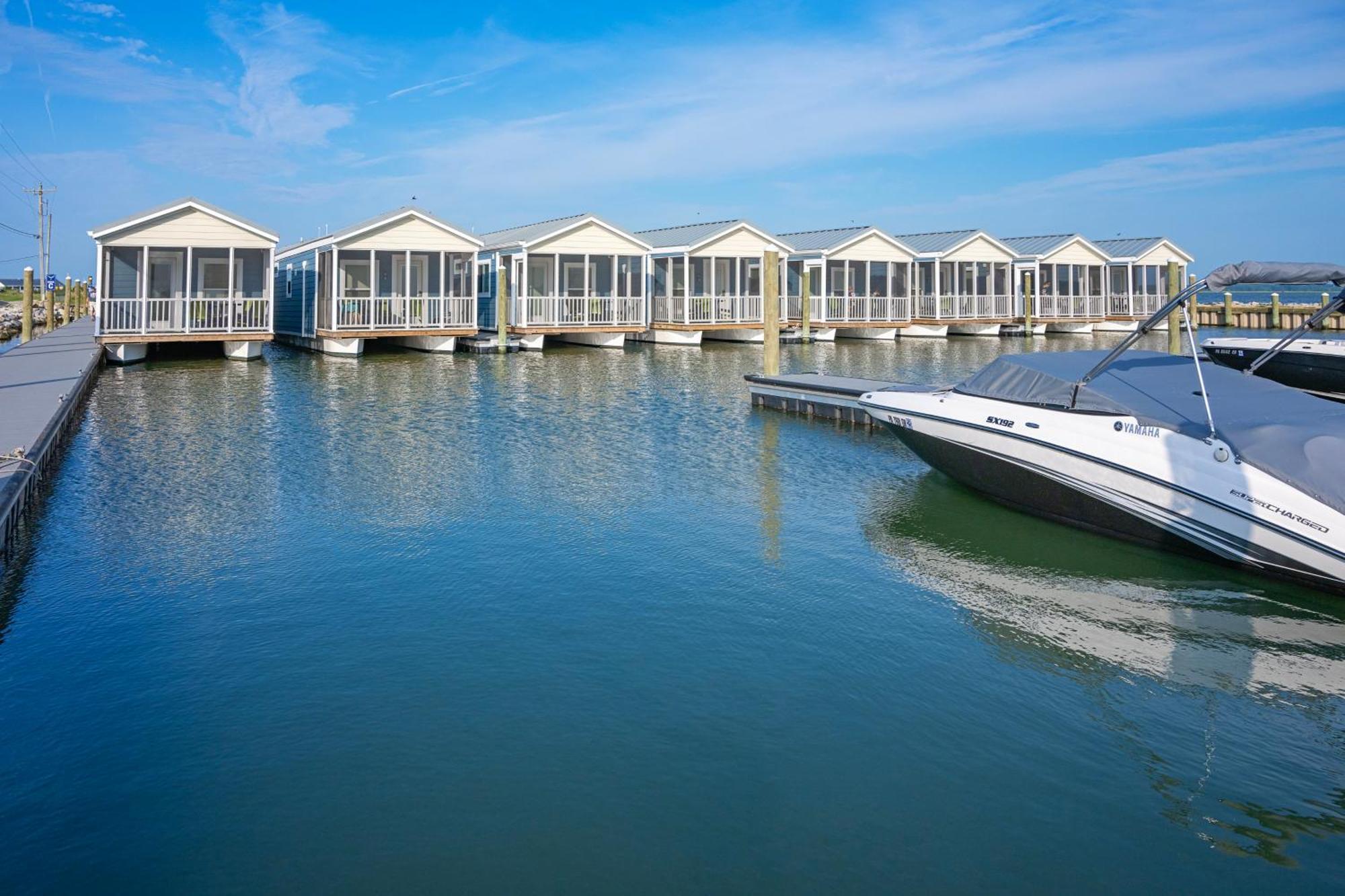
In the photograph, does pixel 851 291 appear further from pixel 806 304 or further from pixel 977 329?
pixel 977 329

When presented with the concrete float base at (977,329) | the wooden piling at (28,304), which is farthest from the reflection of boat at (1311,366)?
the wooden piling at (28,304)

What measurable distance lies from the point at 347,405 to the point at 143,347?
10664 mm

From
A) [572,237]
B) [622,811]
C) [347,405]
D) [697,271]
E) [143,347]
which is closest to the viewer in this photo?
[622,811]

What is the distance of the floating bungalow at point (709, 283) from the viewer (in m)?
32.8

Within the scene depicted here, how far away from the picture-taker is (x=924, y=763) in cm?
508

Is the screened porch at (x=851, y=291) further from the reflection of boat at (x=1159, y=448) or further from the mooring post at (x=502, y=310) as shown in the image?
the reflection of boat at (x=1159, y=448)

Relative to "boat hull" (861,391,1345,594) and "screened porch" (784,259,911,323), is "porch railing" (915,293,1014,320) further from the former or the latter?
"boat hull" (861,391,1345,594)

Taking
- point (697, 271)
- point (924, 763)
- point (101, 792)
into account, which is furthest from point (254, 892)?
point (697, 271)

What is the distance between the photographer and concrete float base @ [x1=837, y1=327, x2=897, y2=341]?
36688 mm

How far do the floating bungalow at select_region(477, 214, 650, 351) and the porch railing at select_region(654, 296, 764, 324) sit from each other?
982 mm

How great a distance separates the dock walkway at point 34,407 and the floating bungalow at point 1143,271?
3665 centimetres

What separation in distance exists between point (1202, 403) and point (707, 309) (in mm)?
24609

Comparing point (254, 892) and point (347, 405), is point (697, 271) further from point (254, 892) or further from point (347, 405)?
point (254, 892)

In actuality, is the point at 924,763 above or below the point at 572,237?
below
